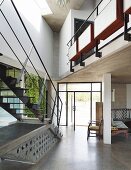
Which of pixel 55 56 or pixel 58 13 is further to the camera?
pixel 55 56

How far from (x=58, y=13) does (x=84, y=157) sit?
7442 millimetres

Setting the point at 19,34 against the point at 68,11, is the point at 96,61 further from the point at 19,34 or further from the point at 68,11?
the point at 68,11

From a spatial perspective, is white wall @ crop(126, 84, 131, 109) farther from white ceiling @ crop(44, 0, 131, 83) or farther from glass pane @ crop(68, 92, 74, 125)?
glass pane @ crop(68, 92, 74, 125)

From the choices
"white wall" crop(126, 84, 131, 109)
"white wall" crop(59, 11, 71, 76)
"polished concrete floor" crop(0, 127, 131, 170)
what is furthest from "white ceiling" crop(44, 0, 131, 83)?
"polished concrete floor" crop(0, 127, 131, 170)

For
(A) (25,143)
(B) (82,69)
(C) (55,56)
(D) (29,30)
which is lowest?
(A) (25,143)

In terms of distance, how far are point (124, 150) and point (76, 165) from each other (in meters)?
2.36

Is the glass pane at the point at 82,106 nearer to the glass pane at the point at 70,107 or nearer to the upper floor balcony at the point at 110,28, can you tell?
the glass pane at the point at 70,107

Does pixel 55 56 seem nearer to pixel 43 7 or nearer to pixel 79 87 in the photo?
pixel 79 87

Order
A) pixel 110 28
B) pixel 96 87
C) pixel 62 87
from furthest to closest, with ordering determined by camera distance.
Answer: pixel 62 87
pixel 96 87
pixel 110 28

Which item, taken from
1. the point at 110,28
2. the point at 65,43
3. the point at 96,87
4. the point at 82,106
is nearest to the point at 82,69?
the point at 110,28

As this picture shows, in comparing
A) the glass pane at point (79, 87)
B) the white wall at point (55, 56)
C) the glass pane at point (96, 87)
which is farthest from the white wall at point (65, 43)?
the glass pane at point (96, 87)

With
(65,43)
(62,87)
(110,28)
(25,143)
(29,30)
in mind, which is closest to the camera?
(110,28)

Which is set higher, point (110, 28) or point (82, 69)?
point (110, 28)

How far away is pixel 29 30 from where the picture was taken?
9195 mm
